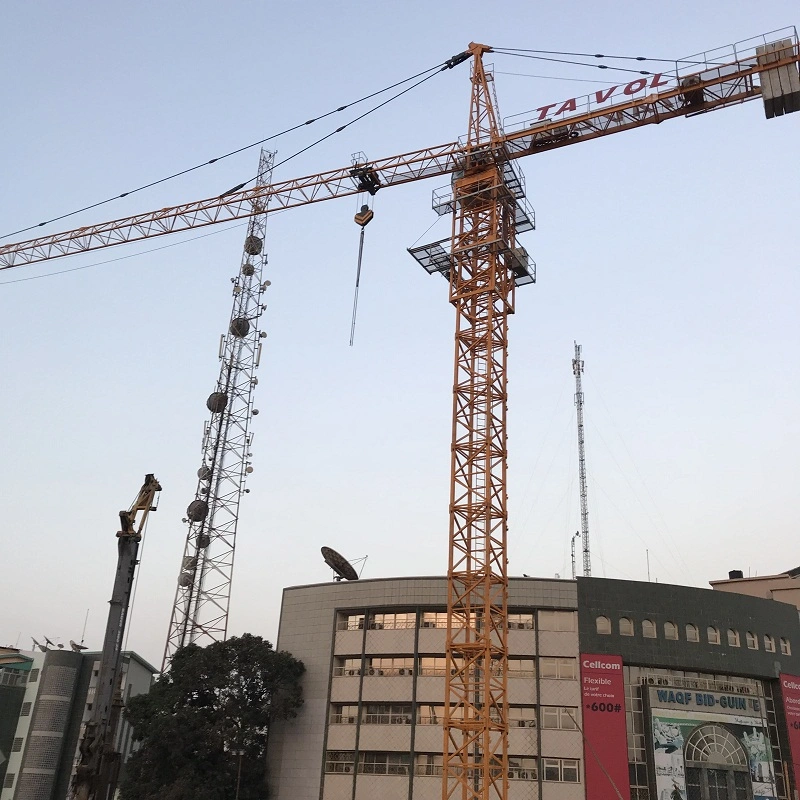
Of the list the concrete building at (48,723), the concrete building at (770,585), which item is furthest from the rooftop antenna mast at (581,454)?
the concrete building at (48,723)

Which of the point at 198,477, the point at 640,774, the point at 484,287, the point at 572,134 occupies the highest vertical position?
the point at 572,134

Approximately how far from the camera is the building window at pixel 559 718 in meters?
58.3

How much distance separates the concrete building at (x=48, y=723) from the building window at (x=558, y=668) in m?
42.3

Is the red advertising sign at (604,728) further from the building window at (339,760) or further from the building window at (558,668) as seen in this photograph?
the building window at (339,760)

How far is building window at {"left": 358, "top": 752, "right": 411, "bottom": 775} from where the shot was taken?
193 ft

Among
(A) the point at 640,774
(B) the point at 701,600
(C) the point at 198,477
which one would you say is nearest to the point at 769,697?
(B) the point at 701,600

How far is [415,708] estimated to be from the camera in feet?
198

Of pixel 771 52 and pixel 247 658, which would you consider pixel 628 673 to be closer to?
pixel 247 658

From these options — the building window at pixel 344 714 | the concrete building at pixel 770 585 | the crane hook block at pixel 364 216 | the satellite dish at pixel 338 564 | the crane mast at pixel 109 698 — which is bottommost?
the crane mast at pixel 109 698

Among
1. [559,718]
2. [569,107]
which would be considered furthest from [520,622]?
[569,107]

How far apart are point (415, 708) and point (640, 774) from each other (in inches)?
625

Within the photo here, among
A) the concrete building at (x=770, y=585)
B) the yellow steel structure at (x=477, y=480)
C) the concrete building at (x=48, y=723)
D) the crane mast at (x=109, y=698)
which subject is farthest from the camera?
Answer: the concrete building at (x=770, y=585)

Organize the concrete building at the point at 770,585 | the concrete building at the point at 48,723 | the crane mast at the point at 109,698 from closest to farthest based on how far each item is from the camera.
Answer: the crane mast at the point at 109,698 → the concrete building at the point at 48,723 → the concrete building at the point at 770,585

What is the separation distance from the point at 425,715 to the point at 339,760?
689cm
